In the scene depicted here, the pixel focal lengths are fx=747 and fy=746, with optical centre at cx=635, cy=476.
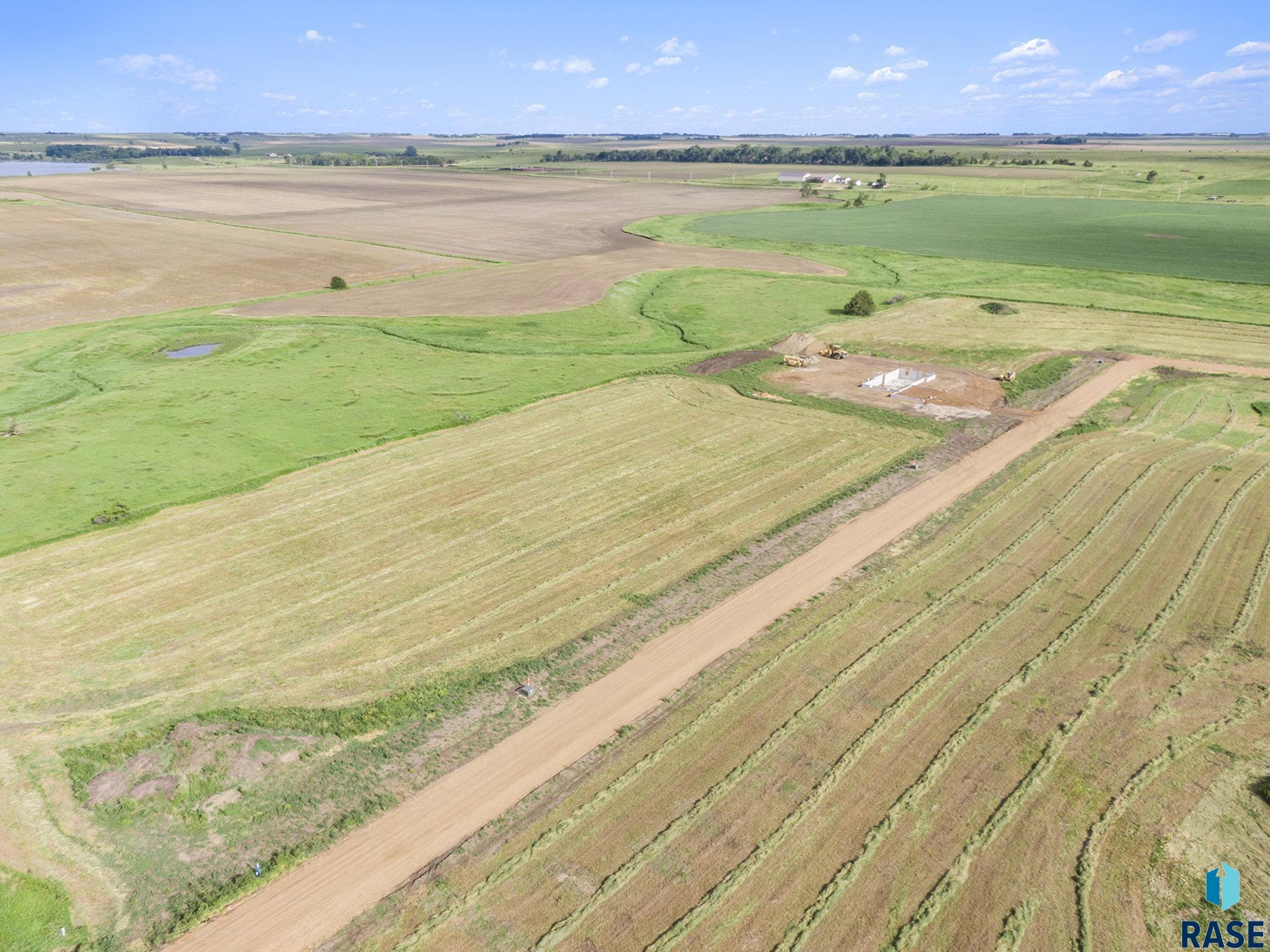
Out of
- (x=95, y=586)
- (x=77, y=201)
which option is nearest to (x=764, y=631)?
(x=95, y=586)

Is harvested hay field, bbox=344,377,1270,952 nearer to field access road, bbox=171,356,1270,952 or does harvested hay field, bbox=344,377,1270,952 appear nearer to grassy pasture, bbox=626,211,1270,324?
field access road, bbox=171,356,1270,952

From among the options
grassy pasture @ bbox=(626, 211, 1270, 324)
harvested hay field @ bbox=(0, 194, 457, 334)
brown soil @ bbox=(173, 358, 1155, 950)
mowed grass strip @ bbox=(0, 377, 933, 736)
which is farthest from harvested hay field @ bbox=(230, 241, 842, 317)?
brown soil @ bbox=(173, 358, 1155, 950)

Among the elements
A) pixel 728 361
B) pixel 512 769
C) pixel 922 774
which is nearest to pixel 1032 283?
Result: pixel 728 361

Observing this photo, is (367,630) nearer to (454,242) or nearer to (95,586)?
(95,586)

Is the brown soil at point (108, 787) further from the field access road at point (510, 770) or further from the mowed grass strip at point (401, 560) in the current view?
the field access road at point (510, 770)

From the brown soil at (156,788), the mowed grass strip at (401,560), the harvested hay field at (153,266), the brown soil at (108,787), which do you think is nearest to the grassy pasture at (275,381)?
the mowed grass strip at (401,560)

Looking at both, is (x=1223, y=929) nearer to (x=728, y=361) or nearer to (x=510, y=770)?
(x=510, y=770)
